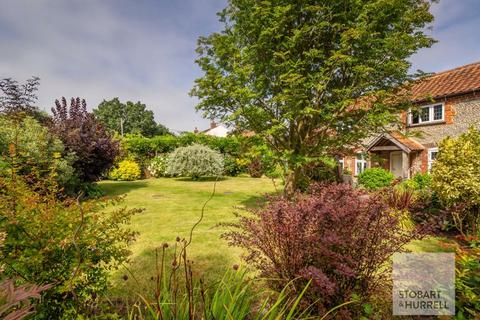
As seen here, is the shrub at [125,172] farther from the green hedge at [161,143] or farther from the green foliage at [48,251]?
the green foliage at [48,251]

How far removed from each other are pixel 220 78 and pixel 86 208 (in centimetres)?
523

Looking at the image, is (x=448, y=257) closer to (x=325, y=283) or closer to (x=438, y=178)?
(x=325, y=283)

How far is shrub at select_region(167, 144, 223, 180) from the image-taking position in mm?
17703

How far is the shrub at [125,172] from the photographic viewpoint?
18141 millimetres

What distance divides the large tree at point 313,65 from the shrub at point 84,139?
5.72 metres

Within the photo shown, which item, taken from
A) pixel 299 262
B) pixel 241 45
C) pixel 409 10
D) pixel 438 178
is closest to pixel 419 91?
pixel 409 10

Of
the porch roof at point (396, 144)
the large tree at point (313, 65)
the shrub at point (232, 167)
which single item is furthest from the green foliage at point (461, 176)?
the shrub at point (232, 167)

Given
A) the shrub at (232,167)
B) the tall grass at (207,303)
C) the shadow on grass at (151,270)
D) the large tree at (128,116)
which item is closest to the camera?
the tall grass at (207,303)

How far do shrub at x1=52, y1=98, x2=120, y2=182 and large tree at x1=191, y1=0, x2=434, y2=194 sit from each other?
572cm

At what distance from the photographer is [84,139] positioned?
10.5 meters

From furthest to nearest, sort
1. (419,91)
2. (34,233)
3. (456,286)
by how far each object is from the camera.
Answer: (419,91)
(456,286)
(34,233)

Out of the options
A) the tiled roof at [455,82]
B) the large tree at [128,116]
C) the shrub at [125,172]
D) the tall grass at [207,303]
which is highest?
the large tree at [128,116]

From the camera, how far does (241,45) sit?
8188 mm

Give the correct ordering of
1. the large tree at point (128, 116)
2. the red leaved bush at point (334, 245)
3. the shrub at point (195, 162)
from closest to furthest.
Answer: the red leaved bush at point (334, 245) < the shrub at point (195, 162) < the large tree at point (128, 116)
